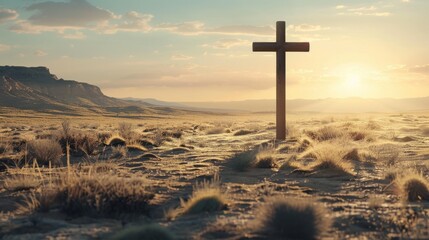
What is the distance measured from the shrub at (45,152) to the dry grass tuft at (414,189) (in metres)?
9.33

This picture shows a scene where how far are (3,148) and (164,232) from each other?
12.9 m

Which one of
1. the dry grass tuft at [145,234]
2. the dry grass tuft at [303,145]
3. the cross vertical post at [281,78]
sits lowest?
the dry grass tuft at [303,145]

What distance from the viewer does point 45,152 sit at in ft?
46.8

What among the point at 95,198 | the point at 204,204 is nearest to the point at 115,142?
the point at 95,198

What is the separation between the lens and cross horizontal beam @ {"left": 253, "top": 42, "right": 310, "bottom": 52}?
1994 centimetres

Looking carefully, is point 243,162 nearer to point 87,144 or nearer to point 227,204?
point 227,204

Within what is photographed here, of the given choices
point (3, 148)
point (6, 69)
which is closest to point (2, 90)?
point (6, 69)

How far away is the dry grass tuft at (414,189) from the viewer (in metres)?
8.25

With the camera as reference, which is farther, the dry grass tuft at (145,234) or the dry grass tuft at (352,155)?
the dry grass tuft at (352,155)

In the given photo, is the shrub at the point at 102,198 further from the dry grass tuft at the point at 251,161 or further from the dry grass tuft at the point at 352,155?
the dry grass tuft at the point at 352,155

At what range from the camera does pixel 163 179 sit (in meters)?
10.8

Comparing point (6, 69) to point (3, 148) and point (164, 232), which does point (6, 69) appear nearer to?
point (3, 148)

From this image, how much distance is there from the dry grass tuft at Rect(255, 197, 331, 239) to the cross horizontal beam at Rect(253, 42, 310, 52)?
14348mm

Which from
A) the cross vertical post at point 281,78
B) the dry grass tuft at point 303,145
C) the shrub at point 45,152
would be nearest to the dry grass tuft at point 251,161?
the dry grass tuft at point 303,145
